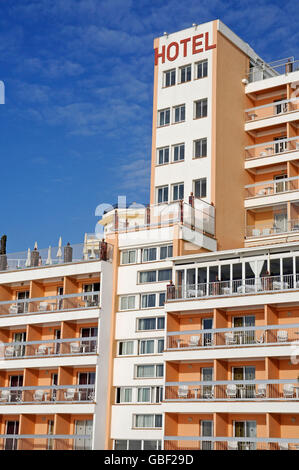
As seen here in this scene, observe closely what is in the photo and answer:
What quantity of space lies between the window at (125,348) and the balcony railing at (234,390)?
5066mm

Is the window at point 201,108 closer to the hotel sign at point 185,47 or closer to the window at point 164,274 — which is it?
the hotel sign at point 185,47

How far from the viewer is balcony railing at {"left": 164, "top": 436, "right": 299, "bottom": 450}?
44.1 m

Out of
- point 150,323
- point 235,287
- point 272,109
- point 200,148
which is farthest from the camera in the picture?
Answer: point 272,109

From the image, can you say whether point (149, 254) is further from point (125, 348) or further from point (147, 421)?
point (147, 421)

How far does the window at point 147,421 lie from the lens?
5088cm

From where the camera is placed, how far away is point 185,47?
203ft

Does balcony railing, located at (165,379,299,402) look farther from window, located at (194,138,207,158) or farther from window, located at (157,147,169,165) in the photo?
window, located at (157,147,169,165)

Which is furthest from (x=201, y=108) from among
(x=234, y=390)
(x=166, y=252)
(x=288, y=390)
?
(x=288, y=390)

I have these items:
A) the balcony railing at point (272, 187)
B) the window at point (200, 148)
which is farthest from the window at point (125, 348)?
the balcony railing at point (272, 187)

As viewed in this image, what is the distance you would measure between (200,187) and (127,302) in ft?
34.3

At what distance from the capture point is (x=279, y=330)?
4622cm

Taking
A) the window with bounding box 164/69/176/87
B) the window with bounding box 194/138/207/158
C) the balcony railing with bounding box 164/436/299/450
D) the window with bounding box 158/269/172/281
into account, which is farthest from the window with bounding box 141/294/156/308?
the window with bounding box 164/69/176/87
